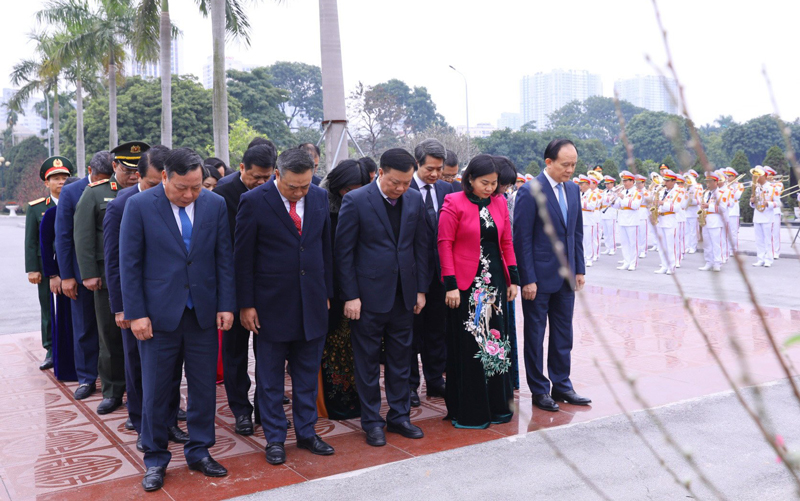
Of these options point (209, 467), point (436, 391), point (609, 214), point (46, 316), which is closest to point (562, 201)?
point (436, 391)

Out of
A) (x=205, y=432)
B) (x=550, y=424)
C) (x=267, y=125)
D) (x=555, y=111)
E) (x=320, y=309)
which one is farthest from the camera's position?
(x=555, y=111)

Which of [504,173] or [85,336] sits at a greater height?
[504,173]

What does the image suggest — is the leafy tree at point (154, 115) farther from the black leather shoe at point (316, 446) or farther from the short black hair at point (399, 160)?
the black leather shoe at point (316, 446)

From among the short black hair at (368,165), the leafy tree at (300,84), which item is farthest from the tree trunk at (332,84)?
the leafy tree at (300,84)

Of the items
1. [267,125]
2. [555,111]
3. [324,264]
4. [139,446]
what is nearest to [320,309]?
[324,264]

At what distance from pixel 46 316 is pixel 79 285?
4.59 feet

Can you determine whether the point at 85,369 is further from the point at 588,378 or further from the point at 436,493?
the point at 588,378

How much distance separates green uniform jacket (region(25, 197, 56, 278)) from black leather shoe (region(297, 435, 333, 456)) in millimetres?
3422

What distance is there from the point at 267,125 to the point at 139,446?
41642 mm

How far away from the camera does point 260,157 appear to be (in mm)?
4742

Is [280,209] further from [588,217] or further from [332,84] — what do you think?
[588,217]

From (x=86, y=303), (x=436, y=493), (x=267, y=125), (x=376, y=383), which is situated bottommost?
(x=436, y=493)

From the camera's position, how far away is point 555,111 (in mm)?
68375

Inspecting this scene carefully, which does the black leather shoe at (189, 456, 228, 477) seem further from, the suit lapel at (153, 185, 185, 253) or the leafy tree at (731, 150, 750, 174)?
the leafy tree at (731, 150, 750, 174)
